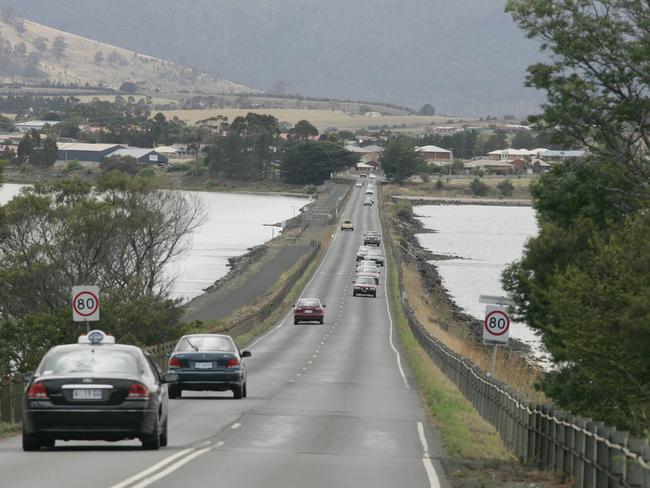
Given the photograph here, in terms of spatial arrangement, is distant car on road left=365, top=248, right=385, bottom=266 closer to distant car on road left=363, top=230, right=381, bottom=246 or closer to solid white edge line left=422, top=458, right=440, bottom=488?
distant car on road left=363, top=230, right=381, bottom=246

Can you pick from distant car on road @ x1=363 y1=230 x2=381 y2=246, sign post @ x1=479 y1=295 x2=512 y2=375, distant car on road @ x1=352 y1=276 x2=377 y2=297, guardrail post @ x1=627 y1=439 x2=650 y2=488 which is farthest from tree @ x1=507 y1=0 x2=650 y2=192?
distant car on road @ x1=363 y1=230 x2=381 y2=246

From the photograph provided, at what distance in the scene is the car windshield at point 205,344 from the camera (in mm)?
32219

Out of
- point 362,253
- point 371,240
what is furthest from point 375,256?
point 371,240

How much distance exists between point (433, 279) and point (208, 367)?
8924 cm

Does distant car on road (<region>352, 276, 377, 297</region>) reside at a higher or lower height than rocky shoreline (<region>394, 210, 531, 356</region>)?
higher

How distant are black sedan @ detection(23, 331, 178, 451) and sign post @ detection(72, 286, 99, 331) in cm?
1370

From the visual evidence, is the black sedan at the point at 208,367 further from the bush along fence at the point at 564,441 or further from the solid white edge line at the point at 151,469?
the solid white edge line at the point at 151,469

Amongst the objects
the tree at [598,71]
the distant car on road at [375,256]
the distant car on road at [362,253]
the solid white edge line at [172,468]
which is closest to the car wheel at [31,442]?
the solid white edge line at [172,468]

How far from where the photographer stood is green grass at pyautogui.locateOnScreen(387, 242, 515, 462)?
72.4 ft

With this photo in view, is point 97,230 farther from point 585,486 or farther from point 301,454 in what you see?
point 585,486

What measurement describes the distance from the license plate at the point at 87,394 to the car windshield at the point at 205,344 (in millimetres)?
14066

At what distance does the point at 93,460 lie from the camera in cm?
1722

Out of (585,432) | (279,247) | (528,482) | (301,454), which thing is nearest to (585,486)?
(585,432)

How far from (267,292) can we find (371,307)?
35.6 ft
